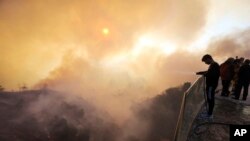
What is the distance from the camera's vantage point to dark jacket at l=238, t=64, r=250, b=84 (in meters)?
11.9

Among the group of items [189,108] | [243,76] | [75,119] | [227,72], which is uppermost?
[75,119]

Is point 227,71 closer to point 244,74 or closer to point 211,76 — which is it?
point 244,74

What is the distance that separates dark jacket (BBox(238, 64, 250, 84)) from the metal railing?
2957 mm

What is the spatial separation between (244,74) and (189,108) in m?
4.89

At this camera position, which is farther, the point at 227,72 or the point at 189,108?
the point at 227,72

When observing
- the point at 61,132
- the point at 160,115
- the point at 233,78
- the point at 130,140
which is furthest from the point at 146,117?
the point at 233,78

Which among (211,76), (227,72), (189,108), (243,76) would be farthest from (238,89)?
(189,108)

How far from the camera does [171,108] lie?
119m

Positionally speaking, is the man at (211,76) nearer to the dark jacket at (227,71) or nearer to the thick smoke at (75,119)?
the dark jacket at (227,71)

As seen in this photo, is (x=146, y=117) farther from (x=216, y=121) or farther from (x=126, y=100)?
(x=216, y=121)

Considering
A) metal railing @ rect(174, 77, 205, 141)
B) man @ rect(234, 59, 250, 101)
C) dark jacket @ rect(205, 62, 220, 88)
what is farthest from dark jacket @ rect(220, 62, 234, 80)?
dark jacket @ rect(205, 62, 220, 88)

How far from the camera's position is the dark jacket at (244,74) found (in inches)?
469

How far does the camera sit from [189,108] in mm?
8141

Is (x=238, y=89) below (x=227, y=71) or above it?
below
